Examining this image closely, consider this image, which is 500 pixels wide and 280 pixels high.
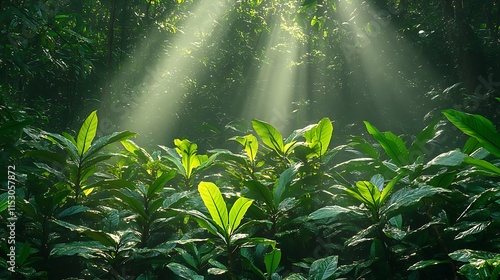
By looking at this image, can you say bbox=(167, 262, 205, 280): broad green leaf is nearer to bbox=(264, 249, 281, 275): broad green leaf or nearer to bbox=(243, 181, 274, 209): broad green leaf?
bbox=(264, 249, 281, 275): broad green leaf

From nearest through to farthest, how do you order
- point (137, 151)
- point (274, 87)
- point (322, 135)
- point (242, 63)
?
point (322, 135) < point (137, 151) < point (242, 63) < point (274, 87)

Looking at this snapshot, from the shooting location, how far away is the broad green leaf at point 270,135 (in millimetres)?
1993

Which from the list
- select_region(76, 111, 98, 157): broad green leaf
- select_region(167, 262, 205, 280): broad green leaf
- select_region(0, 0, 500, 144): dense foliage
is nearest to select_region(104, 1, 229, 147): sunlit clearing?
select_region(0, 0, 500, 144): dense foliage

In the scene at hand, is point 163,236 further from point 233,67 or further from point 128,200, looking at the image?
point 233,67

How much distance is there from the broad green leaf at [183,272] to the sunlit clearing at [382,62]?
19.9ft

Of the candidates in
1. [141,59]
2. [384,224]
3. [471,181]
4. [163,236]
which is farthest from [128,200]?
[141,59]

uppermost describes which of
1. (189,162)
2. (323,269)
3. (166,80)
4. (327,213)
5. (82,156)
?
(166,80)

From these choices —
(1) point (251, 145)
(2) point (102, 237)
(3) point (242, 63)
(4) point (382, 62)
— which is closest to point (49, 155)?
(2) point (102, 237)

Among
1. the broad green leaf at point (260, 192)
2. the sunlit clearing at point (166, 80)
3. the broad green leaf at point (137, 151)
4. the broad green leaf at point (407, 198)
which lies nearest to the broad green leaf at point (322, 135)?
the broad green leaf at point (260, 192)

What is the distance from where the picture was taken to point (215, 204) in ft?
4.88

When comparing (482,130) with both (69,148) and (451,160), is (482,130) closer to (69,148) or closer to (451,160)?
(451,160)

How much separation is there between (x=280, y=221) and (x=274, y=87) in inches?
394

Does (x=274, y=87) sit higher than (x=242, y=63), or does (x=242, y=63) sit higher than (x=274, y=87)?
(x=242, y=63)

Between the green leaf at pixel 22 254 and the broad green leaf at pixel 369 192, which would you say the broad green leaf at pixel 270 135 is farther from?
the green leaf at pixel 22 254
